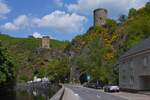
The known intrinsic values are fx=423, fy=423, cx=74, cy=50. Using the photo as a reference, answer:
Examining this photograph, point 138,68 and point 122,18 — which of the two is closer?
point 138,68

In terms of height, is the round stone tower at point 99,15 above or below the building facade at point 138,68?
above

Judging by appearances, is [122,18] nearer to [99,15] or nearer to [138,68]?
[99,15]

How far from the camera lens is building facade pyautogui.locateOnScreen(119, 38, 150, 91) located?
70169 mm

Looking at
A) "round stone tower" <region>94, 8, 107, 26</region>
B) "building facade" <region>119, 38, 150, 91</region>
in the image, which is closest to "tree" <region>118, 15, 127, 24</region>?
"round stone tower" <region>94, 8, 107, 26</region>

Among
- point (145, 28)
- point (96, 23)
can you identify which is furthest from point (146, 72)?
point (96, 23)

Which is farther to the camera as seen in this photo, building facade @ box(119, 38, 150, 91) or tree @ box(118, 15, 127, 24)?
tree @ box(118, 15, 127, 24)

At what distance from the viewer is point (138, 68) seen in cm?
7450

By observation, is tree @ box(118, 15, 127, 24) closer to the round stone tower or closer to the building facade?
the round stone tower

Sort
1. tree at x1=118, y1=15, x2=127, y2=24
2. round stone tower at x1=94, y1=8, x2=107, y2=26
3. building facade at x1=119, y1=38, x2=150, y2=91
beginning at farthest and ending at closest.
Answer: round stone tower at x1=94, y1=8, x2=107, y2=26 < tree at x1=118, y1=15, x2=127, y2=24 < building facade at x1=119, y1=38, x2=150, y2=91

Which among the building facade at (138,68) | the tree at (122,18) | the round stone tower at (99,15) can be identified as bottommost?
the building facade at (138,68)

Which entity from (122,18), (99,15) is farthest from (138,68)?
A: (99,15)

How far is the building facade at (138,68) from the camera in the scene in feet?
230

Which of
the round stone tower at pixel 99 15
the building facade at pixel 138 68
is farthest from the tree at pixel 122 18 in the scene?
the building facade at pixel 138 68

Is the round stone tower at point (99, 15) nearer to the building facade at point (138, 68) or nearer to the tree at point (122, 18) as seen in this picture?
the tree at point (122, 18)
